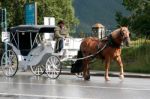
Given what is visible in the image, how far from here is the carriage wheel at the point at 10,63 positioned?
23719mm

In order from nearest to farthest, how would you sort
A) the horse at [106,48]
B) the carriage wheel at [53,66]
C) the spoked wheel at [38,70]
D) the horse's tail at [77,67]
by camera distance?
the horse at [106,48] → the horse's tail at [77,67] → the carriage wheel at [53,66] → the spoked wheel at [38,70]

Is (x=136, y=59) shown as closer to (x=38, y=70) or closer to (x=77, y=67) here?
(x=38, y=70)

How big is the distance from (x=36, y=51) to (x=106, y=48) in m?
3.73

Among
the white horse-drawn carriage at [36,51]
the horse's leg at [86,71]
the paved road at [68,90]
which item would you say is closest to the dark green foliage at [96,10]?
the white horse-drawn carriage at [36,51]

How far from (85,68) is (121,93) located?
5650 mm

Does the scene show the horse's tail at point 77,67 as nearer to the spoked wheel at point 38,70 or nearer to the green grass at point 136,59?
the spoked wheel at point 38,70

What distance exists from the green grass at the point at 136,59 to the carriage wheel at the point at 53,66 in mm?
6553

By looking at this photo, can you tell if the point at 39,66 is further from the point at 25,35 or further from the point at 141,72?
the point at 141,72

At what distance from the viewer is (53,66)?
22094mm

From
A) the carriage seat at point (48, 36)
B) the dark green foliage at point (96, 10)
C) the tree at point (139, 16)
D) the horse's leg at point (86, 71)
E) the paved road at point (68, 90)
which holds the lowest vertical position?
the paved road at point (68, 90)

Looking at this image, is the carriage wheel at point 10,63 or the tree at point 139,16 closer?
the carriage wheel at point 10,63

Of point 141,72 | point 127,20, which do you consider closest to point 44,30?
point 141,72

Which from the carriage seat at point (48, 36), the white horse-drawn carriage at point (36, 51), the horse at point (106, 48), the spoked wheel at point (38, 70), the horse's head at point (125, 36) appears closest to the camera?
the horse's head at point (125, 36)

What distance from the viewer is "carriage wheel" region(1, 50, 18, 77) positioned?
77.8 ft
